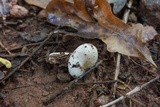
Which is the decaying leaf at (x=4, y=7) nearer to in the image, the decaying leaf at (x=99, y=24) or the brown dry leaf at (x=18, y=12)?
the brown dry leaf at (x=18, y=12)

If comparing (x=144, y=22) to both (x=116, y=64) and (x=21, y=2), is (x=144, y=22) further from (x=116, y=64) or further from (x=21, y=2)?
(x=21, y=2)

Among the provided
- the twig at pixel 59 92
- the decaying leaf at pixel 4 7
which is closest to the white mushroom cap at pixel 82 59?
the twig at pixel 59 92

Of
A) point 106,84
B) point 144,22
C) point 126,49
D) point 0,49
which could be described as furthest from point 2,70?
point 144,22

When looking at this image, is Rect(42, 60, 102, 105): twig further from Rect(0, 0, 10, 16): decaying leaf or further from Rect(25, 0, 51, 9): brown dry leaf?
Rect(0, 0, 10, 16): decaying leaf

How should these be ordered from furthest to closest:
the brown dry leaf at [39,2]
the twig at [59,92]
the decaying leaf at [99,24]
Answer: the brown dry leaf at [39,2]
the decaying leaf at [99,24]
the twig at [59,92]

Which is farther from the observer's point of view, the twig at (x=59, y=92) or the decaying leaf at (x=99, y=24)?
the decaying leaf at (x=99, y=24)

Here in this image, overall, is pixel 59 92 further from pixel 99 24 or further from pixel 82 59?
pixel 99 24
